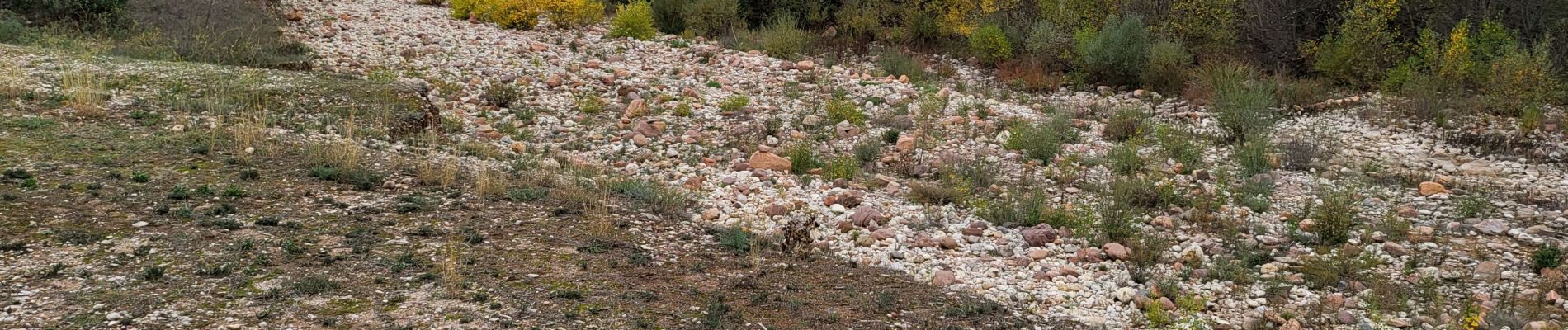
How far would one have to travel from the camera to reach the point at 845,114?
9.83 m

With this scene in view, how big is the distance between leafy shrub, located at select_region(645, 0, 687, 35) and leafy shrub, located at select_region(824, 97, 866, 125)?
569 centimetres

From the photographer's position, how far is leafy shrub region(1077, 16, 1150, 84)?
1127 centimetres

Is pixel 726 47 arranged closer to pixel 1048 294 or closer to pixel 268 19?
pixel 268 19

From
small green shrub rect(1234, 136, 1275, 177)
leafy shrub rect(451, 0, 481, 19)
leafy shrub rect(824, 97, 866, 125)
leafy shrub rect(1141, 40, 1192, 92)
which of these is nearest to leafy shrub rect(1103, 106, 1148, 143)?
small green shrub rect(1234, 136, 1275, 177)

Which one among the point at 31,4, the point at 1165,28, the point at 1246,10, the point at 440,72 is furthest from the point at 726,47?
the point at 31,4

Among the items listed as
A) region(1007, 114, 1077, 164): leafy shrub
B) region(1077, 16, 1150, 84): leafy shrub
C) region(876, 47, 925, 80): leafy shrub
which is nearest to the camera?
region(1007, 114, 1077, 164): leafy shrub

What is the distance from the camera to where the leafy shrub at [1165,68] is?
11133 mm

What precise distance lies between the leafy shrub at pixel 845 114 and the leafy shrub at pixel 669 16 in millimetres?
5690

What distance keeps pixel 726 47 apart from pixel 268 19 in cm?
541

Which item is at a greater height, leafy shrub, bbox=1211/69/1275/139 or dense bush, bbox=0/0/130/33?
dense bush, bbox=0/0/130/33

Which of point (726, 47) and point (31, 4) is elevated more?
point (31, 4)

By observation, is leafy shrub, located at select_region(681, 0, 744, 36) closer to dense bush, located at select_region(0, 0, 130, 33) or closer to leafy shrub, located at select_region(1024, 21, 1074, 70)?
leafy shrub, located at select_region(1024, 21, 1074, 70)

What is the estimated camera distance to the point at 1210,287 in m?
5.78

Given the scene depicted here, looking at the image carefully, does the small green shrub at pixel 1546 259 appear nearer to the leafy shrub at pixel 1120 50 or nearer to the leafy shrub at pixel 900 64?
the leafy shrub at pixel 1120 50
